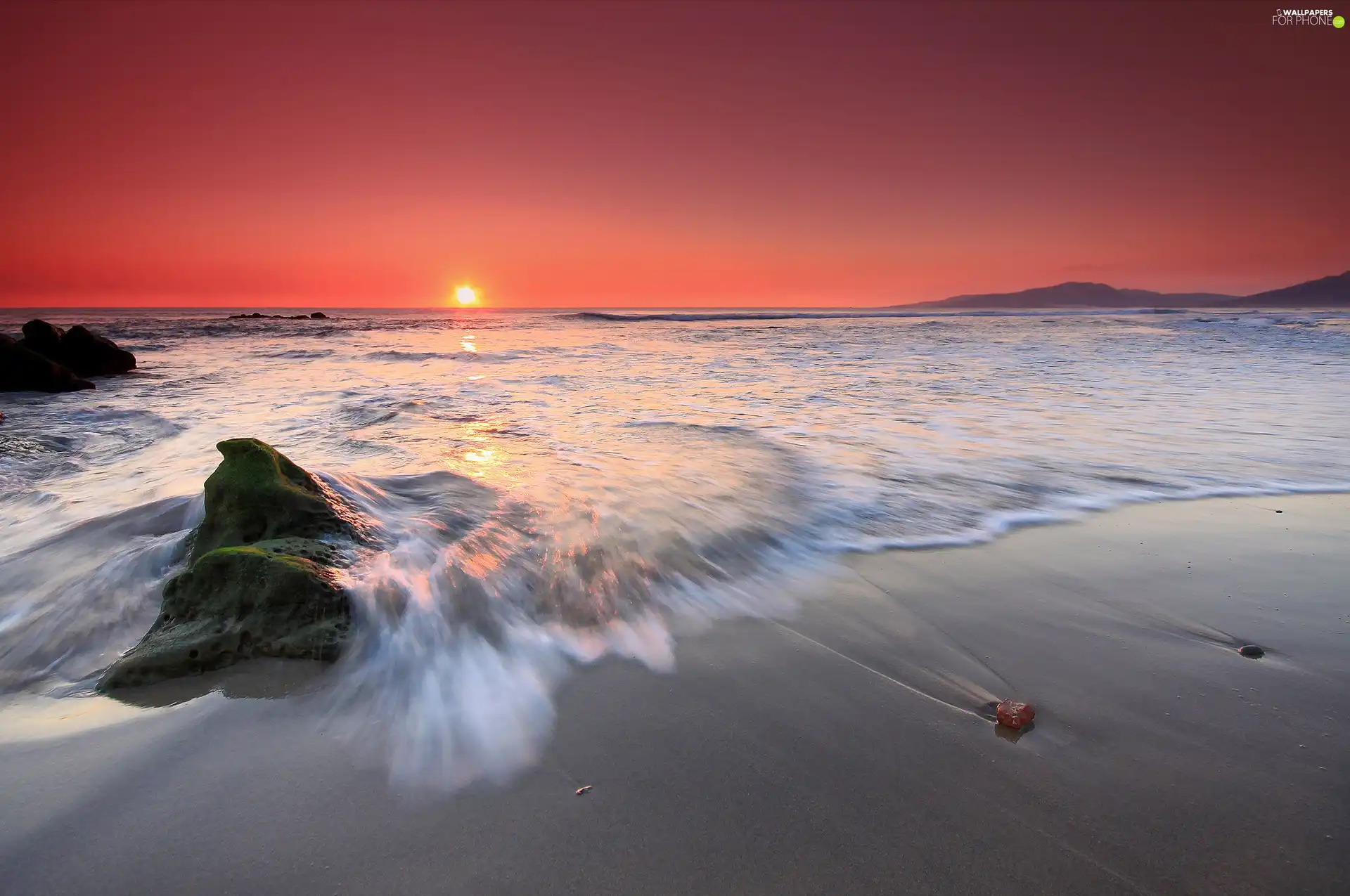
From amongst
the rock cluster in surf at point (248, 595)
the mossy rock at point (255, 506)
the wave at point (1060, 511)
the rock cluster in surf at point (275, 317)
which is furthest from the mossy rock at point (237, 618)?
the rock cluster in surf at point (275, 317)

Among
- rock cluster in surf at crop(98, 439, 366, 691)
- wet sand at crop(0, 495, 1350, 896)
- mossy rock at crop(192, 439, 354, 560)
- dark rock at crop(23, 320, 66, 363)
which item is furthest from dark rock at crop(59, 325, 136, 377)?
wet sand at crop(0, 495, 1350, 896)

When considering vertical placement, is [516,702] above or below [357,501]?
below

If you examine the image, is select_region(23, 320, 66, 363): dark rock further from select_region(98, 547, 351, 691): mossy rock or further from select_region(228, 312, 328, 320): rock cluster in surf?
select_region(228, 312, 328, 320): rock cluster in surf

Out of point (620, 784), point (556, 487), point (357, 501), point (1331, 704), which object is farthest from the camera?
point (556, 487)

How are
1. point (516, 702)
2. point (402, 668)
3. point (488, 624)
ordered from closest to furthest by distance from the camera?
point (516, 702)
point (402, 668)
point (488, 624)

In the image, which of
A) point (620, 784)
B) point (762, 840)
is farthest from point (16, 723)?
point (762, 840)

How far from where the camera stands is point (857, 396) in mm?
11117

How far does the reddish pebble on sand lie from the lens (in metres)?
2.33

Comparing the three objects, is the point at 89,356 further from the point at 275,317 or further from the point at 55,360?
the point at 275,317

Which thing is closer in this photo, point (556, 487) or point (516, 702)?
point (516, 702)

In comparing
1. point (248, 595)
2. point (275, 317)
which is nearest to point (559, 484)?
point (248, 595)

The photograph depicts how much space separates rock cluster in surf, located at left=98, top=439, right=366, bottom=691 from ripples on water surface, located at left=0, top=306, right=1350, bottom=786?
0.20m

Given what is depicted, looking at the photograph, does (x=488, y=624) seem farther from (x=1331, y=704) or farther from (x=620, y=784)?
Answer: (x=1331, y=704)

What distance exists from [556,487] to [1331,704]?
15.6ft
